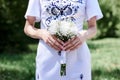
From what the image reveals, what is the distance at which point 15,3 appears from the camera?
58.2ft

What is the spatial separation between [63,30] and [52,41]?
0.13 m

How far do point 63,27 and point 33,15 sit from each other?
1.08ft

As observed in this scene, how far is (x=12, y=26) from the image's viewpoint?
18672mm

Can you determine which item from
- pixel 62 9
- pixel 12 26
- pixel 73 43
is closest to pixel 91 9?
pixel 62 9

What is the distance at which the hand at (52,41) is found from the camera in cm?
382

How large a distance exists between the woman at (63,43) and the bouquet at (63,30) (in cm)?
4

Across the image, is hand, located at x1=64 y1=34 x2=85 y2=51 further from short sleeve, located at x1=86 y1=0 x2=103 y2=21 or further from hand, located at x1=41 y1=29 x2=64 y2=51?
short sleeve, located at x1=86 y1=0 x2=103 y2=21

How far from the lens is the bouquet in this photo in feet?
12.5

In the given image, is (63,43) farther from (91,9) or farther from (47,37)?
(91,9)

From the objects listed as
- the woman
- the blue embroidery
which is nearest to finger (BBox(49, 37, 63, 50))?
the woman

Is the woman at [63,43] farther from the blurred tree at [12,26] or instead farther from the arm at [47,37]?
the blurred tree at [12,26]

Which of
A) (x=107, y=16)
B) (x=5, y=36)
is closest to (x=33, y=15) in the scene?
(x=5, y=36)

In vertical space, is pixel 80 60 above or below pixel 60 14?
below

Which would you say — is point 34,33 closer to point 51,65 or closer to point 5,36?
point 51,65
